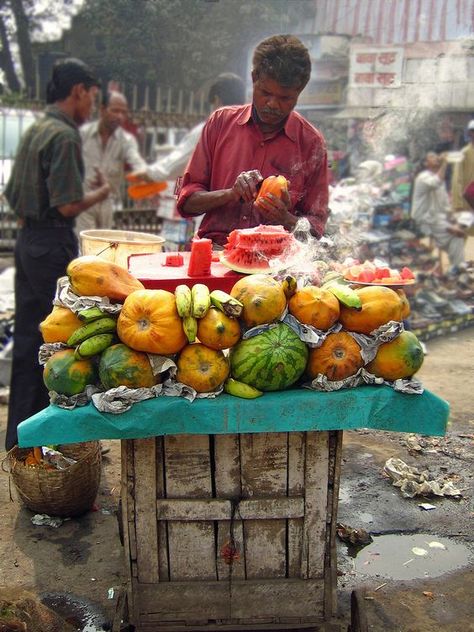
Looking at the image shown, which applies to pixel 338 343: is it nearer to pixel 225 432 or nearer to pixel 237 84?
pixel 225 432

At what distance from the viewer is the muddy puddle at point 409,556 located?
3275 millimetres

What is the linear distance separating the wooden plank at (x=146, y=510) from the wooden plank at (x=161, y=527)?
0.8 inches

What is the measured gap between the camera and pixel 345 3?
29.0 ft

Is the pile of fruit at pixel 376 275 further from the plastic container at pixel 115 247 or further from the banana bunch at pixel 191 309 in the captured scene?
the plastic container at pixel 115 247

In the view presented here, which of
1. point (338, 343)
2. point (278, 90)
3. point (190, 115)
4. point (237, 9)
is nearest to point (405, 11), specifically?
point (237, 9)

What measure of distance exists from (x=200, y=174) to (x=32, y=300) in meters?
1.40

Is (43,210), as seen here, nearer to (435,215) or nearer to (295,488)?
(295,488)

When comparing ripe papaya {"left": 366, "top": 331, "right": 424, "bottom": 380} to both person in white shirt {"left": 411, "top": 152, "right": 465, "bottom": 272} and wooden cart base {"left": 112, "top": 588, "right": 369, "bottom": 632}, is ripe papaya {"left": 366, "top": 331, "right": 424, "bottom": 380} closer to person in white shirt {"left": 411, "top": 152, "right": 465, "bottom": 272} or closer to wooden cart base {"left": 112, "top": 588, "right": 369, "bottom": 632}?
wooden cart base {"left": 112, "top": 588, "right": 369, "bottom": 632}

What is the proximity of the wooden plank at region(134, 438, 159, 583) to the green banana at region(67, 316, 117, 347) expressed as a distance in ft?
1.38

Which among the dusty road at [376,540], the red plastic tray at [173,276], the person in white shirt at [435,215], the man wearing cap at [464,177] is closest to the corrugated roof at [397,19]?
the man wearing cap at [464,177]

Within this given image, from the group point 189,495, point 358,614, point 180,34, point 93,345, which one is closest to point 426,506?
point 358,614

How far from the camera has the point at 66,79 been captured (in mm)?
4141

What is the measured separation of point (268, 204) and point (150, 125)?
8.35 m

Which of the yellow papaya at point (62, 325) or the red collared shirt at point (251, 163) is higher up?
the red collared shirt at point (251, 163)
